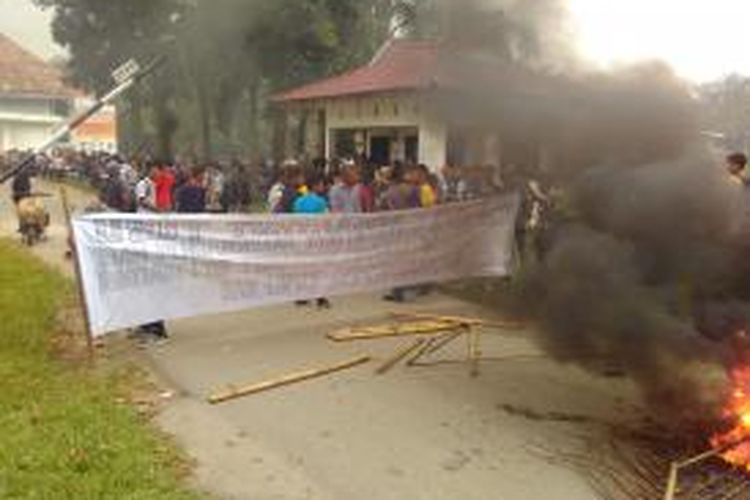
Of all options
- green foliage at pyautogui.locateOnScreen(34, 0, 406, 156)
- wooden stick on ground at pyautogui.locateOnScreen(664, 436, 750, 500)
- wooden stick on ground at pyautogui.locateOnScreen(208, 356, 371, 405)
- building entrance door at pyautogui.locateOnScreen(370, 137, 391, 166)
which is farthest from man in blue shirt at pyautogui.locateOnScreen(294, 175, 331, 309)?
building entrance door at pyautogui.locateOnScreen(370, 137, 391, 166)

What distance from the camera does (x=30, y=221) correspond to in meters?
18.8

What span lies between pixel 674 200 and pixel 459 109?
2.95m

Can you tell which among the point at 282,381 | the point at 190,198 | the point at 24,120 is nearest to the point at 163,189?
the point at 190,198

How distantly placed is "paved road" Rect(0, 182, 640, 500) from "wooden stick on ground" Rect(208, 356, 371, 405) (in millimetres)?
109

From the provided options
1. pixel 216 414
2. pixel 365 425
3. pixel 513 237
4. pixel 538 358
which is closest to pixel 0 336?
pixel 216 414

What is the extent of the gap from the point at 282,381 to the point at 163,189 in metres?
6.38

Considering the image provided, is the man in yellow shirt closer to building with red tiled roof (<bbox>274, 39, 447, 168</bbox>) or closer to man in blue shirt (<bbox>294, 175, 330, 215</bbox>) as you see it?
man in blue shirt (<bbox>294, 175, 330, 215</bbox>)

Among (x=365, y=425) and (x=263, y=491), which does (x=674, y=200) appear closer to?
(x=365, y=425)

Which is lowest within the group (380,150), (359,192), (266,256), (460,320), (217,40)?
(460,320)

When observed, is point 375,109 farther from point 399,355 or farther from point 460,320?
point 399,355

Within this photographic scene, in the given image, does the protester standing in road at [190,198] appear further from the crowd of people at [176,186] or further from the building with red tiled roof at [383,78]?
the building with red tiled roof at [383,78]

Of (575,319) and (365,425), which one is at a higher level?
(575,319)

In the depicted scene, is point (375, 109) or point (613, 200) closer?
point (613, 200)

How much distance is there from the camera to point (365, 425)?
764cm
